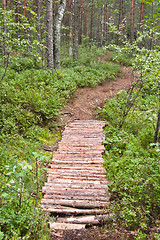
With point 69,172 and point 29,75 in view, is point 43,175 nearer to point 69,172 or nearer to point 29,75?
point 69,172

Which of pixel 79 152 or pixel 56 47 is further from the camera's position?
pixel 56 47

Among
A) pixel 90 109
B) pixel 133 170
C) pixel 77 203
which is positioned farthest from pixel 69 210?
pixel 90 109

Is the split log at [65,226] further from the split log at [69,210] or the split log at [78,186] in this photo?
the split log at [78,186]

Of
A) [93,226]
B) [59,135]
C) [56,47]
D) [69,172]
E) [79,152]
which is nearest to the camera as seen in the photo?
[93,226]

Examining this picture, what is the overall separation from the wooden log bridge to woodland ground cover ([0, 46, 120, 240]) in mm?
381

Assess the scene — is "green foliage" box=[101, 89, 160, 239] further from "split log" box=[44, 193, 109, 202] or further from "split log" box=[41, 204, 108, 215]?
"split log" box=[41, 204, 108, 215]

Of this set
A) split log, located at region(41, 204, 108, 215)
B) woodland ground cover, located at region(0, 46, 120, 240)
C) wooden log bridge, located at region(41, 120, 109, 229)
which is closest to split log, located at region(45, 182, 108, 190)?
wooden log bridge, located at region(41, 120, 109, 229)

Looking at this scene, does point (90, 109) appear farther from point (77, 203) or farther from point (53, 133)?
point (77, 203)

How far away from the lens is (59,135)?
8938mm

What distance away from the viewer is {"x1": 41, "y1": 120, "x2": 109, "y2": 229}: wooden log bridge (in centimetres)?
469

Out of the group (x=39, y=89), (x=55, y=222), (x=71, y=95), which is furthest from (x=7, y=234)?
(x=71, y=95)

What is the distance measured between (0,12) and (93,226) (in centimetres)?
746

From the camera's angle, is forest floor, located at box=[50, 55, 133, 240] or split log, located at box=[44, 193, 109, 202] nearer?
forest floor, located at box=[50, 55, 133, 240]

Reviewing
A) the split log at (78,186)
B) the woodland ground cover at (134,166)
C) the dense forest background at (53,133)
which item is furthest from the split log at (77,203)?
the split log at (78,186)
